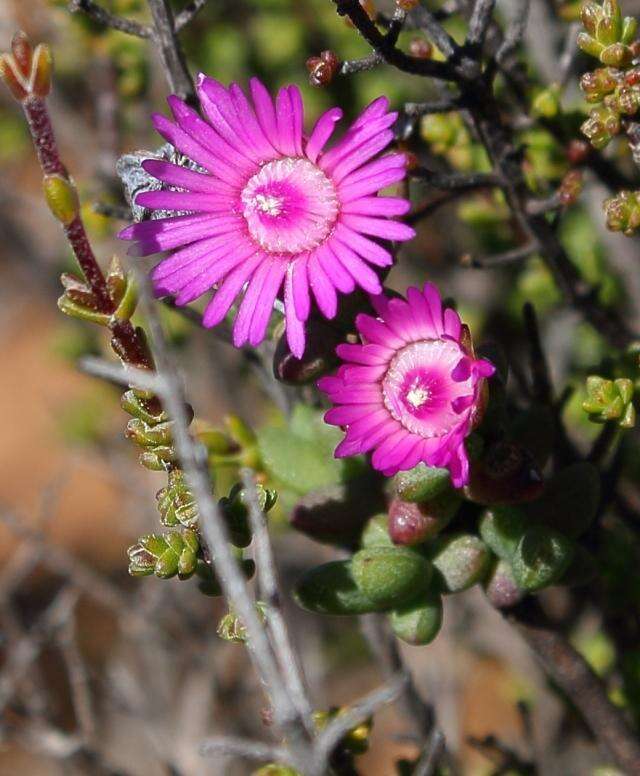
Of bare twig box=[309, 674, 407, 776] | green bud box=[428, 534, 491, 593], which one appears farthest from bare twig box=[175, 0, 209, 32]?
bare twig box=[309, 674, 407, 776]

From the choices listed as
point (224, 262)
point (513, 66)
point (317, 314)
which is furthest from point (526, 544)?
point (513, 66)

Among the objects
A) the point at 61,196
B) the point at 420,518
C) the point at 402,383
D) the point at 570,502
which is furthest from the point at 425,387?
the point at 61,196

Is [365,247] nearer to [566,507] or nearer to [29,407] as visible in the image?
[566,507]

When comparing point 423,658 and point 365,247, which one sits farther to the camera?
point 423,658

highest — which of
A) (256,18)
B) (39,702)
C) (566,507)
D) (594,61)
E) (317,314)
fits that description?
(256,18)

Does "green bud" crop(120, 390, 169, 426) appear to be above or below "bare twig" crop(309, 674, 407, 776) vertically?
above

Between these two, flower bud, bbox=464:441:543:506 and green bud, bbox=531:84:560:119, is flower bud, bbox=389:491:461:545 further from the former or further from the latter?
green bud, bbox=531:84:560:119
